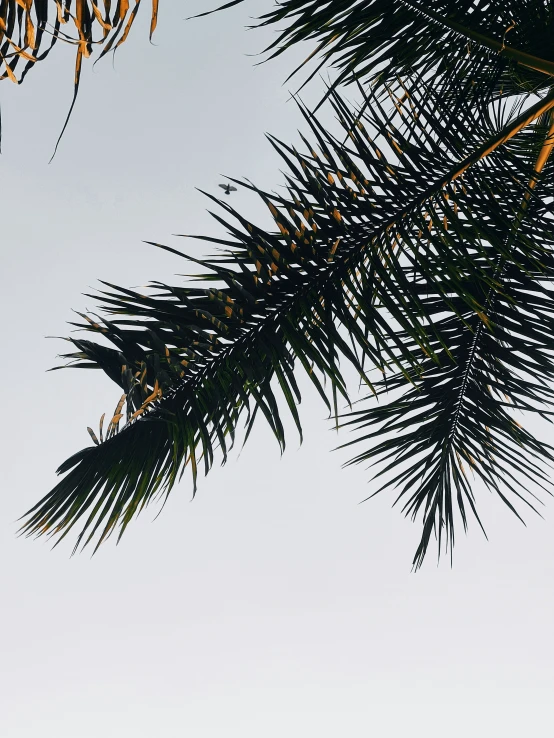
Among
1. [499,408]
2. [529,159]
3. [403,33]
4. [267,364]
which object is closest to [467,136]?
[403,33]

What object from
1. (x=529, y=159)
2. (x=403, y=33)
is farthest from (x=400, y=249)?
(x=529, y=159)

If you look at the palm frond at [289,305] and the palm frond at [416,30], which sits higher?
the palm frond at [416,30]

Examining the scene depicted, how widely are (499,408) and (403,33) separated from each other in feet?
4.70

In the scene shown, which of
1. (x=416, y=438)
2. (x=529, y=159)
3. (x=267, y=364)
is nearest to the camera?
(x=267, y=364)

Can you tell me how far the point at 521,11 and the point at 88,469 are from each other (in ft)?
6.00

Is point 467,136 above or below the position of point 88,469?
above

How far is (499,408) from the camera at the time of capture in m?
2.87

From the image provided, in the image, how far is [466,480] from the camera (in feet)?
10.9

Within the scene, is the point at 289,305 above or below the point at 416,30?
below

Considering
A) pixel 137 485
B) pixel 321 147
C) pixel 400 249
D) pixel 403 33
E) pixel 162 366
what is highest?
pixel 403 33

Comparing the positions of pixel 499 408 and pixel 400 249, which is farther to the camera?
pixel 499 408

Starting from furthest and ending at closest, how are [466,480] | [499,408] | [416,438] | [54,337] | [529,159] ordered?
1. [466,480]
2. [416,438]
3. [499,408]
4. [529,159]
5. [54,337]

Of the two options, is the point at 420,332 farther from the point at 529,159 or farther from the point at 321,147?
the point at 529,159

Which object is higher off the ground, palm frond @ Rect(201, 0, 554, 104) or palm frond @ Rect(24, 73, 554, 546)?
palm frond @ Rect(201, 0, 554, 104)
